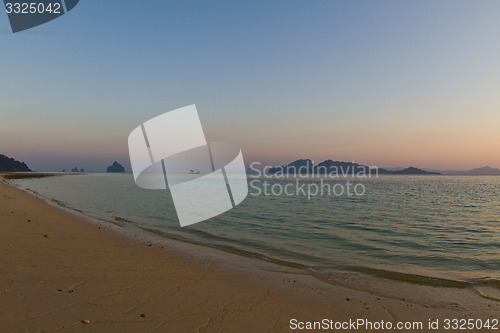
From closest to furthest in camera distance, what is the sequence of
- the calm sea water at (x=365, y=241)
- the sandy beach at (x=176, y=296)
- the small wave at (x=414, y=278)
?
the sandy beach at (x=176, y=296) → the small wave at (x=414, y=278) → the calm sea water at (x=365, y=241)

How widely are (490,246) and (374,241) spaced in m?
5.67

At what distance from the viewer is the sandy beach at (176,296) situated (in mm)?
5051

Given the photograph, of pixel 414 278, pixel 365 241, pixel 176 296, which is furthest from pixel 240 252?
pixel 365 241

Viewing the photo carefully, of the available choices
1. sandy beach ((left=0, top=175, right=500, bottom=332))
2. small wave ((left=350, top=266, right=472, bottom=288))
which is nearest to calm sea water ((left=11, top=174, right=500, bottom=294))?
small wave ((left=350, top=266, right=472, bottom=288))

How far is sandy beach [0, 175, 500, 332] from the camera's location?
5.05 m

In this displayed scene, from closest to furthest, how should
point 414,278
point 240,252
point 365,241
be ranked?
point 414,278 < point 240,252 < point 365,241

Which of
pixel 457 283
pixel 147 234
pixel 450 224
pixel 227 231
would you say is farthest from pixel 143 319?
pixel 450 224

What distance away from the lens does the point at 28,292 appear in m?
5.83

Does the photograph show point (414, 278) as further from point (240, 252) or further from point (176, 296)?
point (176, 296)

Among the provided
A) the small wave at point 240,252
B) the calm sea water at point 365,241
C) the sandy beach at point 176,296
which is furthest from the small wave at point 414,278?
the small wave at point 240,252

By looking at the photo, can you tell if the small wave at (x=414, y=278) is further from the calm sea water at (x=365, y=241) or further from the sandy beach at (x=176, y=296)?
the sandy beach at (x=176, y=296)

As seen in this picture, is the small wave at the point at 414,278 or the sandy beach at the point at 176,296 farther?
the small wave at the point at 414,278

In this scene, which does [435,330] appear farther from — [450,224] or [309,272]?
[450,224]

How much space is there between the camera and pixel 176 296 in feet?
20.8
